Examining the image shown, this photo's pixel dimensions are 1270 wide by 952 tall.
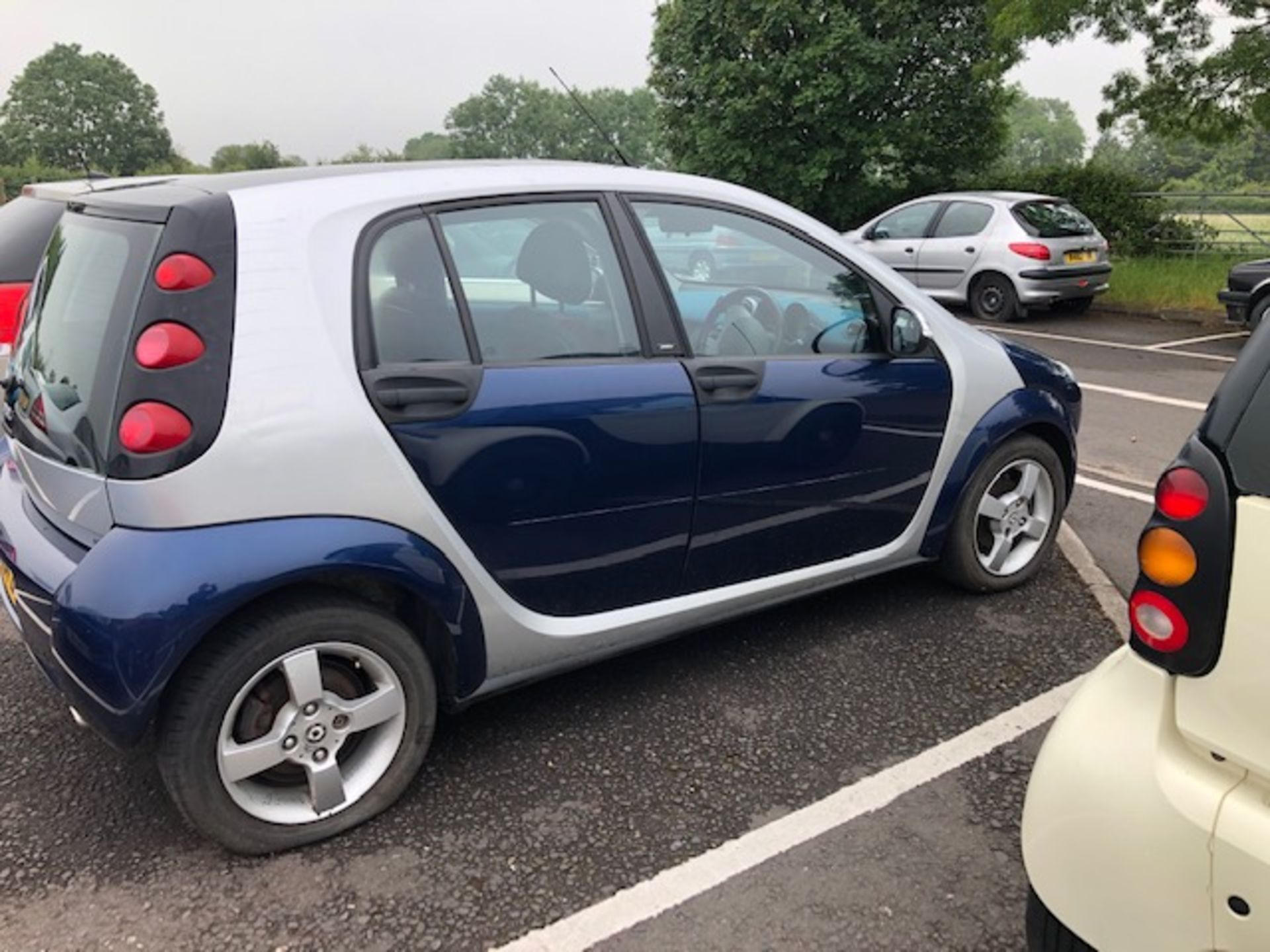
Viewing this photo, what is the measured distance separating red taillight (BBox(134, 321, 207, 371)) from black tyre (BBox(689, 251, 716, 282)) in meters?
1.46

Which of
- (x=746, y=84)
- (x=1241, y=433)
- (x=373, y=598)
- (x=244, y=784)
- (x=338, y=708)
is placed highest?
(x=746, y=84)

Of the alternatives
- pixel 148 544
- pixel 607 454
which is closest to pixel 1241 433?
pixel 607 454

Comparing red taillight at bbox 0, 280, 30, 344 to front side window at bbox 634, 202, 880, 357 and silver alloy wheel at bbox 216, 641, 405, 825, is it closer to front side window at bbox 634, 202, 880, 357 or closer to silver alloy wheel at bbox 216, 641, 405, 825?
silver alloy wheel at bbox 216, 641, 405, 825

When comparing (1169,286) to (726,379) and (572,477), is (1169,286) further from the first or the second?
(572,477)

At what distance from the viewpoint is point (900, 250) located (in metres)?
12.8

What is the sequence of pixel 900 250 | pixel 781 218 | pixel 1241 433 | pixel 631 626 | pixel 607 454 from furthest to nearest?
pixel 900 250, pixel 781 218, pixel 631 626, pixel 607 454, pixel 1241 433

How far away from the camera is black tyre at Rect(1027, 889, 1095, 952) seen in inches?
65.1

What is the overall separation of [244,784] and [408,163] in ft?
5.52

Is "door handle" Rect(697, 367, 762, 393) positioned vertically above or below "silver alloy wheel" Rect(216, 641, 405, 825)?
above

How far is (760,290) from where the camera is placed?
10.6 ft

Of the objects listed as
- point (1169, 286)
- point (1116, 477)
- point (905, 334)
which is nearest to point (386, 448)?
point (905, 334)

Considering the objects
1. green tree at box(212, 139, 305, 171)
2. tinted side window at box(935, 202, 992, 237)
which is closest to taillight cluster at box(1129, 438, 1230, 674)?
tinted side window at box(935, 202, 992, 237)

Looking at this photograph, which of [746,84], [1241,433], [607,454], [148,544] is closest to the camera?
[1241,433]

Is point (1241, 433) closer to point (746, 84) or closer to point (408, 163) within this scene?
point (408, 163)
